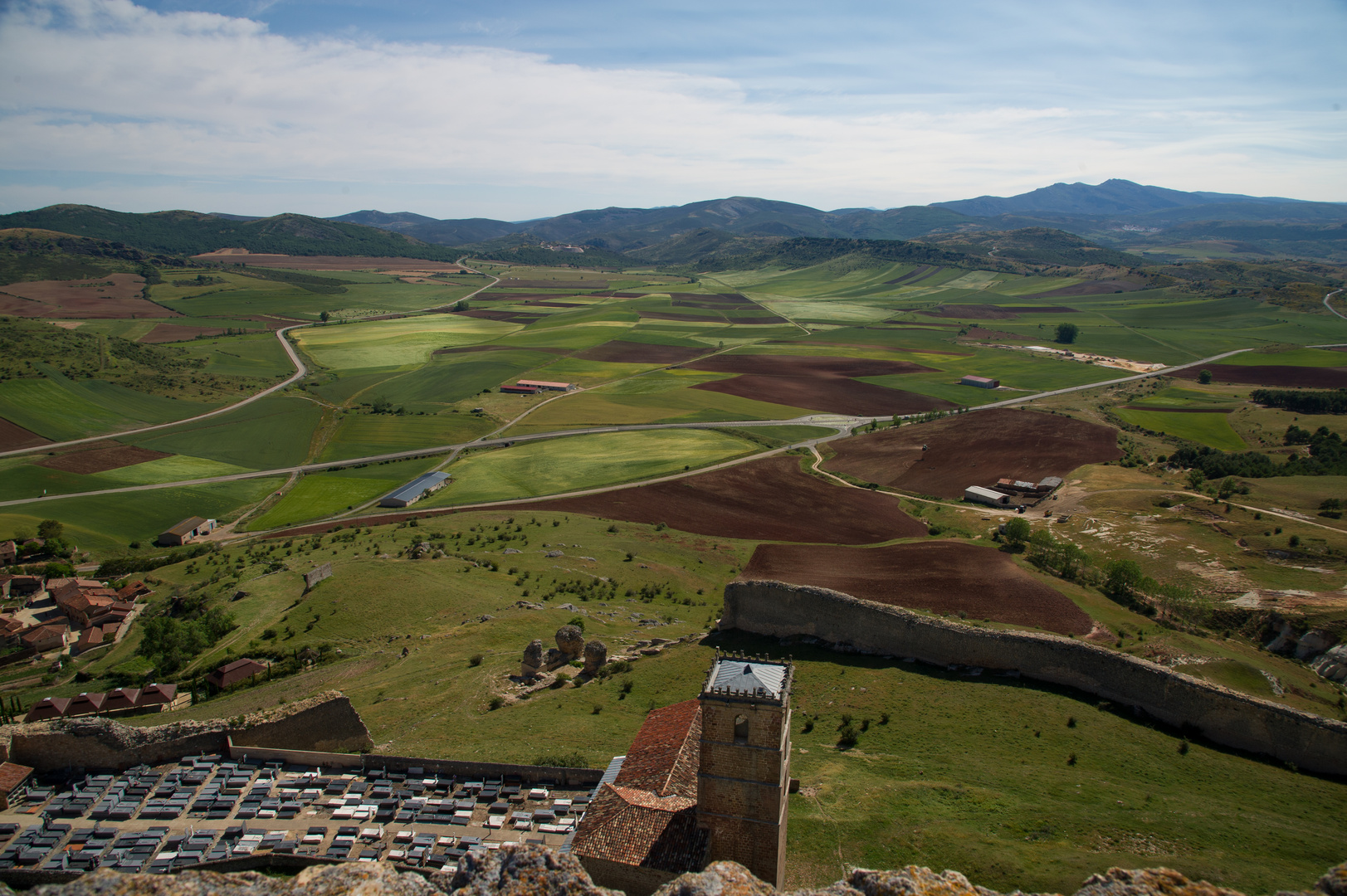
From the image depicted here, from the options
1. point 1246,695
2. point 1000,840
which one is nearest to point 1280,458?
point 1246,695

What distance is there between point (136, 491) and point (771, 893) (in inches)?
3469

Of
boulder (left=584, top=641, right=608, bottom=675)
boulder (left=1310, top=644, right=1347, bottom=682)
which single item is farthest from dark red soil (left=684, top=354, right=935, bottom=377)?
boulder (left=584, top=641, right=608, bottom=675)

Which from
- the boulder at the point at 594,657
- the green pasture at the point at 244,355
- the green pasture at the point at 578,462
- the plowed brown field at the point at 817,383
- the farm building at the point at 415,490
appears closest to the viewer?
the boulder at the point at 594,657

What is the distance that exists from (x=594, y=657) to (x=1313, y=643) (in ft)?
115

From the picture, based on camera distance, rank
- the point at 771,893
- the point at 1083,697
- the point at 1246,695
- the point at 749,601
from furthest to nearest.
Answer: the point at 749,601 → the point at 1083,697 → the point at 1246,695 → the point at 771,893

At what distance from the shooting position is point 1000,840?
2153 centimetres

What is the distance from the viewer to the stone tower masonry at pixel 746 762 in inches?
754

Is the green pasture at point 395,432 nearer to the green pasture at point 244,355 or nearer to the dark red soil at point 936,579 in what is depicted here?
the green pasture at point 244,355

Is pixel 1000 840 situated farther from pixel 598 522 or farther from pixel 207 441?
pixel 207 441

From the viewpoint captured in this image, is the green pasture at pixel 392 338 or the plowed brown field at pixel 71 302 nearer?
the green pasture at pixel 392 338

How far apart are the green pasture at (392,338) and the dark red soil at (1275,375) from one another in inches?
5492

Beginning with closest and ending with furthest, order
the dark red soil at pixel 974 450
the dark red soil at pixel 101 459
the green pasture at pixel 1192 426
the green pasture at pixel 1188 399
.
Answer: the dark red soil at pixel 974 450 < the dark red soil at pixel 101 459 < the green pasture at pixel 1192 426 < the green pasture at pixel 1188 399

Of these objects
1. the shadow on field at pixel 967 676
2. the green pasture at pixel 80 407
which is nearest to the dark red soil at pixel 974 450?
the shadow on field at pixel 967 676

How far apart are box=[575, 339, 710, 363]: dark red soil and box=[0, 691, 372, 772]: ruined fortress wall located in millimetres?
120074
